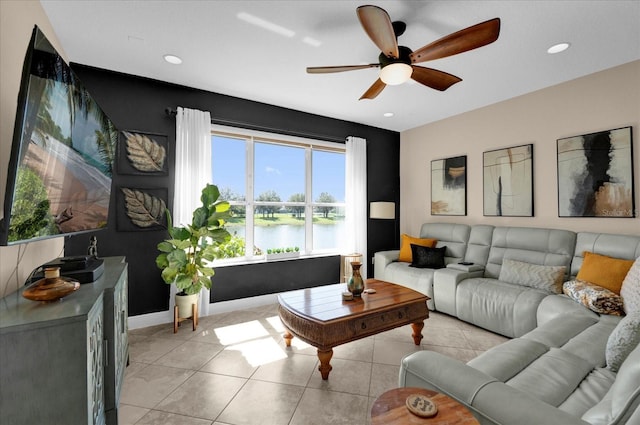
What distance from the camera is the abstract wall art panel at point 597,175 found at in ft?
9.57

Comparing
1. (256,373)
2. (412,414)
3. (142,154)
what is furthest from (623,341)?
(142,154)

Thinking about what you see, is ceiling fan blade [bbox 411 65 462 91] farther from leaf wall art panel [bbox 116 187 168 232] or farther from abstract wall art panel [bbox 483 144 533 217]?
leaf wall art panel [bbox 116 187 168 232]

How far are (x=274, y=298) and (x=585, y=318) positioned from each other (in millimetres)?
3329

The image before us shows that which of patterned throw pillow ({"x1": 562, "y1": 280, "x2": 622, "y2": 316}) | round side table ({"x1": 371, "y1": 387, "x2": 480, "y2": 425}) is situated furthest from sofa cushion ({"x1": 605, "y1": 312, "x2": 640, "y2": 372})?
round side table ({"x1": 371, "y1": 387, "x2": 480, "y2": 425})

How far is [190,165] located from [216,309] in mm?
1835

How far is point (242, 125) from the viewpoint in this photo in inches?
156

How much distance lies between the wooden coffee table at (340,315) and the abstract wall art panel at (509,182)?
209cm

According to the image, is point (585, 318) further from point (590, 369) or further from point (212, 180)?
point (212, 180)

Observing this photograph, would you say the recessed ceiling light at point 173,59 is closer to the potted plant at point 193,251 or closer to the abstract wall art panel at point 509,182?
the potted plant at point 193,251

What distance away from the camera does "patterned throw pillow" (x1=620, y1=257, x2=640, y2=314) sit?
6.91ft

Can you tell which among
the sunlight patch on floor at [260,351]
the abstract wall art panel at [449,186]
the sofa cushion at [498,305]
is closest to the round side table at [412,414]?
the sunlight patch on floor at [260,351]

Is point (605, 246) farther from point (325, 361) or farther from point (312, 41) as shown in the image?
point (312, 41)

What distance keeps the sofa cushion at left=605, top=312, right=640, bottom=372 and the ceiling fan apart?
5.73 ft

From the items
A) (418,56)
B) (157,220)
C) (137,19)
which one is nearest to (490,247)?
(418,56)
